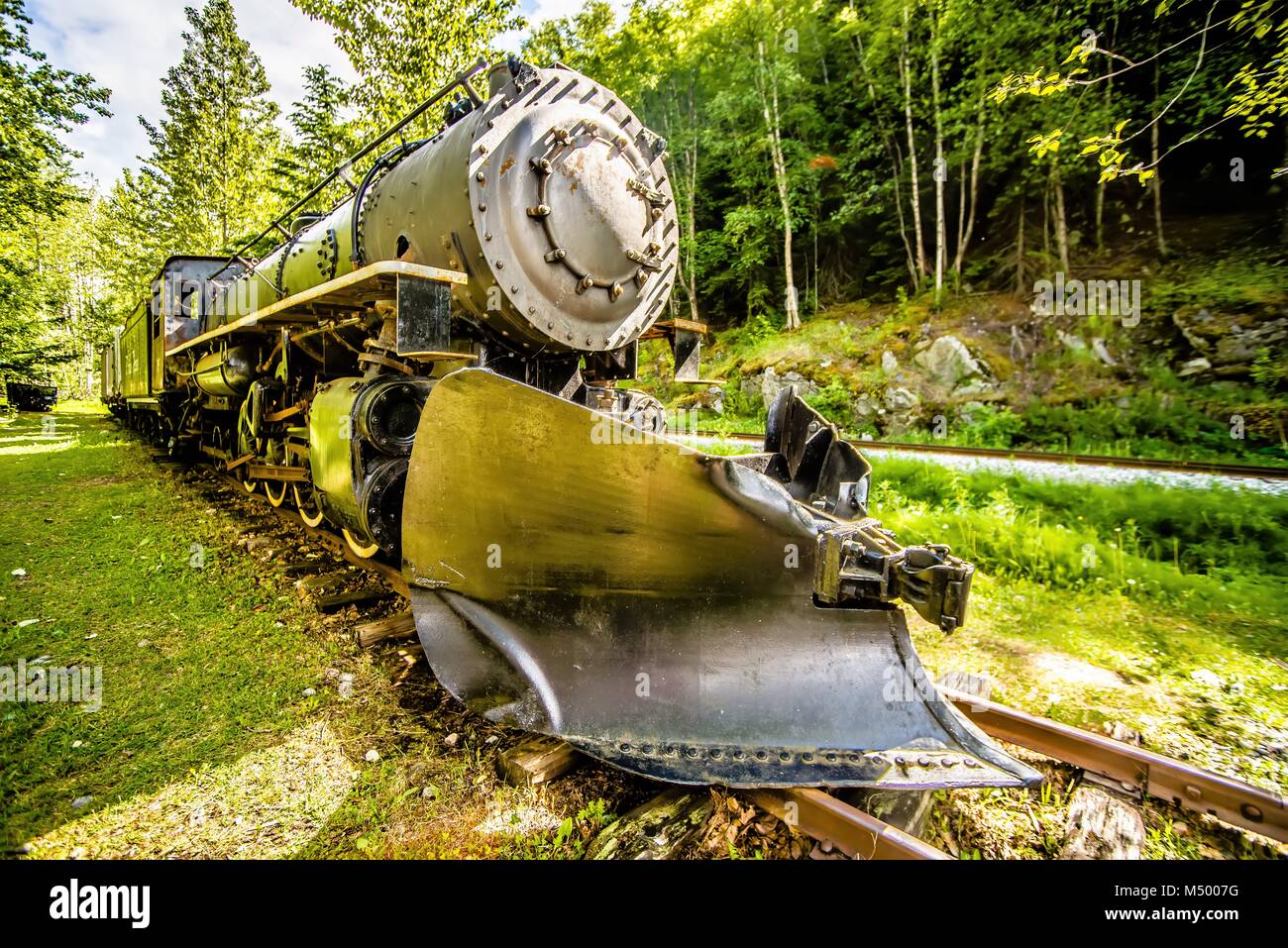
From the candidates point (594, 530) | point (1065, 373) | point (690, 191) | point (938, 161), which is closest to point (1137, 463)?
point (1065, 373)

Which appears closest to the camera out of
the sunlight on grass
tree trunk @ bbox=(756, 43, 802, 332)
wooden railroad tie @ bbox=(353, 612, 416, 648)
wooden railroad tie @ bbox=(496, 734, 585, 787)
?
the sunlight on grass

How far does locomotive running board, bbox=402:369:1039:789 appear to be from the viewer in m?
1.93

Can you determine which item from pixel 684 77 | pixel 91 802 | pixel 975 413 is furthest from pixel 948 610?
pixel 684 77

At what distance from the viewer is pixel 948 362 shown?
11844 millimetres

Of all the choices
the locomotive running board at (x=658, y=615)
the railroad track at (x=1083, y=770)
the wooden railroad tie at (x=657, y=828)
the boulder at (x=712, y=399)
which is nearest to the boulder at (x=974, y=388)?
the boulder at (x=712, y=399)

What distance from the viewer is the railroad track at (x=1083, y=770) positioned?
5.79ft

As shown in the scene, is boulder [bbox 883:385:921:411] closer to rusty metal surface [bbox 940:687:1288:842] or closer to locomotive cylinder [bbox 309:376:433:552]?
rusty metal surface [bbox 940:687:1288:842]

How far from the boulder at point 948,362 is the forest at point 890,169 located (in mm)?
265

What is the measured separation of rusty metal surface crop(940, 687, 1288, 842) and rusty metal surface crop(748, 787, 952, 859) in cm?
90

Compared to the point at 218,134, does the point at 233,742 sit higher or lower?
lower

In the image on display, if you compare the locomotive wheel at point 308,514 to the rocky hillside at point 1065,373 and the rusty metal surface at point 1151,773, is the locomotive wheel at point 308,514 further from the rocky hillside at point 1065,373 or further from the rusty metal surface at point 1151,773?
the rocky hillside at point 1065,373

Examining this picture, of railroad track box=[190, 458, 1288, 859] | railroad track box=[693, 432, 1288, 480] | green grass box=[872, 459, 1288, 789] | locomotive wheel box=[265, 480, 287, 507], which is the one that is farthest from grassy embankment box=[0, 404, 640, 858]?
railroad track box=[693, 432, 1288, 480]

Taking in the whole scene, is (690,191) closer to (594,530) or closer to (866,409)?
(866,409)

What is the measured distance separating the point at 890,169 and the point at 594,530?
2007 centimetres
